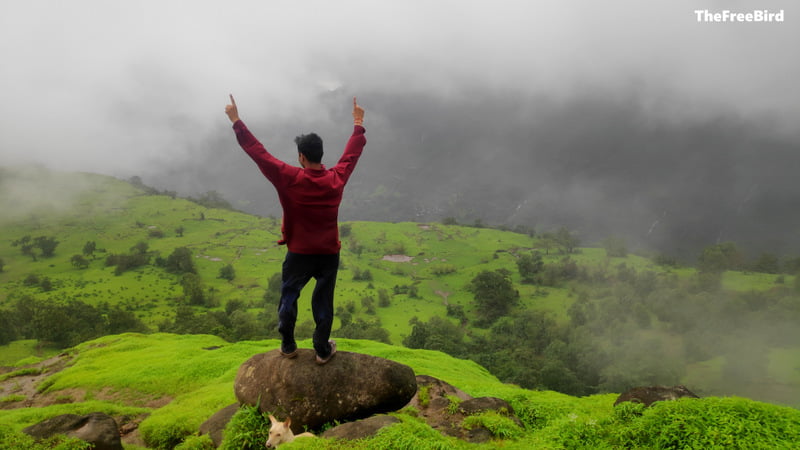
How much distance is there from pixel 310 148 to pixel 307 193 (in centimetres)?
85

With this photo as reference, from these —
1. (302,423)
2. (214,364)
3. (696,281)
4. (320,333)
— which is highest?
(320,333)

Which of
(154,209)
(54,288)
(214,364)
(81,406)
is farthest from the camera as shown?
(154,209)

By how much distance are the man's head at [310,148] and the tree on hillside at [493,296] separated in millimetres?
99518

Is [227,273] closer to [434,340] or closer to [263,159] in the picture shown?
[434,340]

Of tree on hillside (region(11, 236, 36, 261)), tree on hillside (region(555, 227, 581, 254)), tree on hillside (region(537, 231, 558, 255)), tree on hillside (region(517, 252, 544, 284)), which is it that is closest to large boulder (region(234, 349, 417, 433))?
tree on hillside (region(517, 252, 544, 284))

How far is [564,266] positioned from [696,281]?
35.3 metres

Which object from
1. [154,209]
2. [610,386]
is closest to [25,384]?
[610,386]

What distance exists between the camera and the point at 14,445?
7094 mm

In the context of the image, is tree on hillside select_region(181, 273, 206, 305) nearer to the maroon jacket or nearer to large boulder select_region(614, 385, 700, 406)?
the maroon jacket

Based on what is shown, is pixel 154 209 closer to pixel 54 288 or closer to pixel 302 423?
pixel 54 288

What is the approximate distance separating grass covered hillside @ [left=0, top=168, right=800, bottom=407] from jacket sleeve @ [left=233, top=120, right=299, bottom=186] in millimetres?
49981

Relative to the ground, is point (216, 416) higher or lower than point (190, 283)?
higher

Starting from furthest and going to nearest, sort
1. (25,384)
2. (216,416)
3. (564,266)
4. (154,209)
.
→ (154,209) → (564,266) → (25,384) → (216,416)

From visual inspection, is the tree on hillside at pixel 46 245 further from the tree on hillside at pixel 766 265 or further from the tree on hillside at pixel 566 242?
the tree on hillside at pixel 766 265
